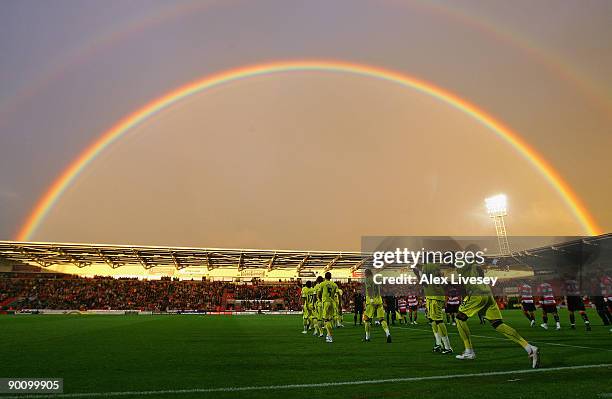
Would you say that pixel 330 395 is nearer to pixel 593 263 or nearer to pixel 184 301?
pixel 593 263

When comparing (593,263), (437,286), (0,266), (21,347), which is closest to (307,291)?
(437,286)

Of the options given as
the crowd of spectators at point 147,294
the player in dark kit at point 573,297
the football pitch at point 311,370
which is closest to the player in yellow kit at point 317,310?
the football pitch at point 311,370

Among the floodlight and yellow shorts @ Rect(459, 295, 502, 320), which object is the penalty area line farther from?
the floodlight

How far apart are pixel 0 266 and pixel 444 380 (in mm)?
56741

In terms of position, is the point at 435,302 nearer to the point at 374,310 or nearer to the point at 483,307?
the point at 483,307

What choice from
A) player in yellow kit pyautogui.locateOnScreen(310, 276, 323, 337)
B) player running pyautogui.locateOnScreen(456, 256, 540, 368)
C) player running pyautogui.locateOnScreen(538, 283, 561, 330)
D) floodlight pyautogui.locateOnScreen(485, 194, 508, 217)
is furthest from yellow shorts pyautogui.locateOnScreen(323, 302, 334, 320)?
floodlight pyautogui.locateOnScreen(485, 194, 508, 217)

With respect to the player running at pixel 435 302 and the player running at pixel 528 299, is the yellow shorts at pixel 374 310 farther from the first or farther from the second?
the player running at pixel 528 299

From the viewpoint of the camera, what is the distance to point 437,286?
1070 cm

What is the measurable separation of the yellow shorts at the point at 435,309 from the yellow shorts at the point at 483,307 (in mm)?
1898

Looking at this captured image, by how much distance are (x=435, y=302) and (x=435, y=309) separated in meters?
0.18

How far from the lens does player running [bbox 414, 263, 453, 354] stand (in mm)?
10383

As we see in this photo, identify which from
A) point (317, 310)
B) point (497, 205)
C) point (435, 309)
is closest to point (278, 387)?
point (435, 309)

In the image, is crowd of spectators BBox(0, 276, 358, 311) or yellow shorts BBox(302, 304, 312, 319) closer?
yellow shorts BBox(302, 304, 312, 319)

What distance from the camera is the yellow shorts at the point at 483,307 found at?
8.34 m
